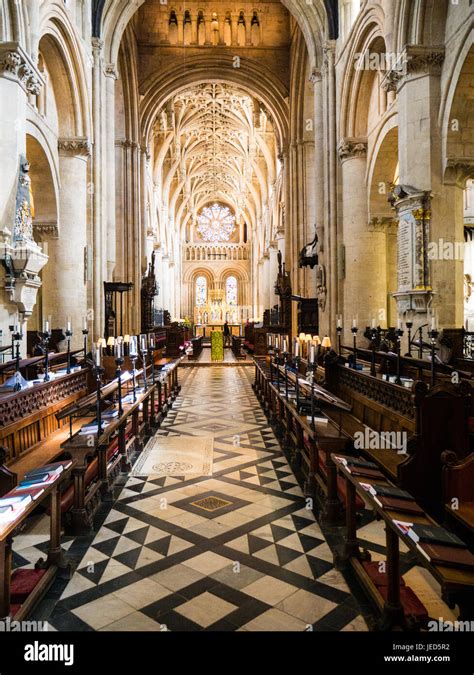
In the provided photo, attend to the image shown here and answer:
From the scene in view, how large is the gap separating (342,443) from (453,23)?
25.7 ft

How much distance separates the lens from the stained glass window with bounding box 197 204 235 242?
48844mm

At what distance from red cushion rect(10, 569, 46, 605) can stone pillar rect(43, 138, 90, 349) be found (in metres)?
9.17

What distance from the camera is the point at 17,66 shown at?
762 cm

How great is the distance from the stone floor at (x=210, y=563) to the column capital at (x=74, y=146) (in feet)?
32.9

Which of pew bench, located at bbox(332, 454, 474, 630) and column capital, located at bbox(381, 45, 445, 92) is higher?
column capital, located at bbox(381, 45, 445, 92)

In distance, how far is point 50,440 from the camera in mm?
6090

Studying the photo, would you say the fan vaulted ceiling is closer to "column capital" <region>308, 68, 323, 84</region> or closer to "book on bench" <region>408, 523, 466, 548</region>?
"column capital" <region>308, 68, 323, 84</region>

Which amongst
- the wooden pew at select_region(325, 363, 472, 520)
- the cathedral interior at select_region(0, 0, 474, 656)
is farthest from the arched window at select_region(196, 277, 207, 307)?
the wooden pew at select_region(325, 363, 472, 520)

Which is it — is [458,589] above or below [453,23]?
below

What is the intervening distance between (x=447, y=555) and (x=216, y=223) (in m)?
49.1

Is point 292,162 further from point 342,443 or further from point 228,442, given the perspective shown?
point 342,443

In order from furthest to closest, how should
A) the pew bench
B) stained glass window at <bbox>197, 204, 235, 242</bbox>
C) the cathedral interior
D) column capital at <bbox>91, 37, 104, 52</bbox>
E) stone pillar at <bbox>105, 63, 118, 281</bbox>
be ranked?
stained glass window at <bbox>197, 204, 235, 242</bbox>, stone pillar at <bbox>105, 63, 118, 281</bbox>, column capital at <bbox>91, 37, 104, 52</bbox>, the cathedral interior, the pew bench
